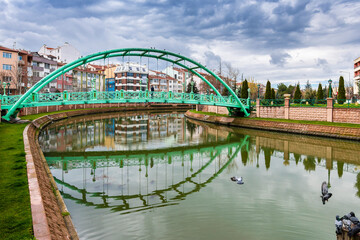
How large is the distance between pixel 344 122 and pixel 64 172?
24.2 metres

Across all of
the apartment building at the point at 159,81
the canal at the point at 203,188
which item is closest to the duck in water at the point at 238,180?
the canal at the point at 203,188

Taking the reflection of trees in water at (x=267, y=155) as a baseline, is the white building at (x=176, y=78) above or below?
above

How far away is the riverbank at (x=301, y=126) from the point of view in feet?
76.5

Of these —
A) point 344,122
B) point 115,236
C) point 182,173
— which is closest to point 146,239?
point 115,236

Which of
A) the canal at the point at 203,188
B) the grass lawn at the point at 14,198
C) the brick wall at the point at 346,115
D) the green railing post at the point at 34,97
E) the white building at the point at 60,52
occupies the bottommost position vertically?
the canal at the point at 203,188

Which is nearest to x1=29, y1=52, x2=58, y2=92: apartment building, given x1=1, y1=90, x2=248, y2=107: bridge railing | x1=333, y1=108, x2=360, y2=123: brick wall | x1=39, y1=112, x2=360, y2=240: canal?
x1=1, y1=90, x2=248, y2=107: bridge railing

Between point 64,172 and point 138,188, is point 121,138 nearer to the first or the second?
point 64,172

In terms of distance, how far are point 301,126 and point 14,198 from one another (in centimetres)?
2576

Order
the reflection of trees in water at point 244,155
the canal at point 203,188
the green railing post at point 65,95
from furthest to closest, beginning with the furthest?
the green railing post at point 65,95, the reflection of trees in water at point 244,155, the canal at point 203,188

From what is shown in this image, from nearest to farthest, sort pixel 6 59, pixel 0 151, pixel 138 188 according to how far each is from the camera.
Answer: pixel 138 188, pixel 0 151, pixel 6 59

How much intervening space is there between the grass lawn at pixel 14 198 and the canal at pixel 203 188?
179 cm

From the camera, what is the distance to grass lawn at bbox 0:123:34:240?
531cm

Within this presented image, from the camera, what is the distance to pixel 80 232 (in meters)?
7.43

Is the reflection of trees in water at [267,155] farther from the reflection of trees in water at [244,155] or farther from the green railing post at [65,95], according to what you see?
the green railing post at [65,95]
